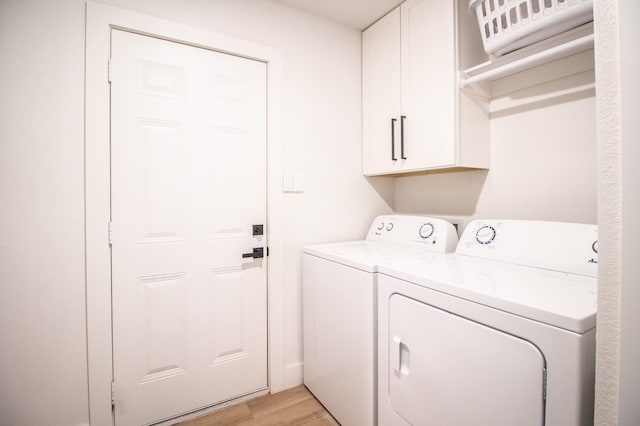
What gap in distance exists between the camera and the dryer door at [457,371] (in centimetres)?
76

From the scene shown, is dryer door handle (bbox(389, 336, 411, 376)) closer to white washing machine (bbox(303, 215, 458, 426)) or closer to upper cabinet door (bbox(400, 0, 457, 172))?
white washing machine (bbox(303, 215, 458, 426))

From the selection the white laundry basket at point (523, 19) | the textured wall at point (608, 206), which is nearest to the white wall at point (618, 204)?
the textured wall at point (608, 206)

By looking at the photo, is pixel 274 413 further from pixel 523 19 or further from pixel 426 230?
pixel 523 19

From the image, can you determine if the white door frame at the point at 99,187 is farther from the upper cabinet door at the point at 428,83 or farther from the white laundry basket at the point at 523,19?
the white laundry basket at the point at 523,19

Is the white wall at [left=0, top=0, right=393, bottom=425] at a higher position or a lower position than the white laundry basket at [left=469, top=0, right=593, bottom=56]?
lower

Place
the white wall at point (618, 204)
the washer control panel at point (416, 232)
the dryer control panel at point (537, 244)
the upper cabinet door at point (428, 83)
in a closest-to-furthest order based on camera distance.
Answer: the white wall at point (618, 204)
the dryer control panel at point (537, 244)
the upper cabinet door at point (428, 83)
the washer control panel at point (416, 232)

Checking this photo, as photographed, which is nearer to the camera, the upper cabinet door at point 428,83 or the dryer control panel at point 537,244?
the dryer control panel at point 537,244

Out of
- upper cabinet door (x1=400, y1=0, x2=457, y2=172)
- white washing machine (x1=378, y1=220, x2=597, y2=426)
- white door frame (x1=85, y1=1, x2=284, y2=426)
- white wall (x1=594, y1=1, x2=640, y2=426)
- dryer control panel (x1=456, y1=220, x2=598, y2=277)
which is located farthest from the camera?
upper cabinet door (x1=400, y1=0, x2=457, y2=172)

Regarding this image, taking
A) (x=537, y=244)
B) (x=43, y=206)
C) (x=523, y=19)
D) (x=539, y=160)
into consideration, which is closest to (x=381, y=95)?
(x=523, y=19)

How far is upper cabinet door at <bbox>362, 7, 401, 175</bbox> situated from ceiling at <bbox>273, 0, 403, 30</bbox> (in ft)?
0.17

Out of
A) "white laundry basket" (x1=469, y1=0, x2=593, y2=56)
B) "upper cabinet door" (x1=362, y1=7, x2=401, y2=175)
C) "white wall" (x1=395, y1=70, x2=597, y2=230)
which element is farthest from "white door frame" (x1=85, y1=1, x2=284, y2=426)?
"white wall" (x1=395, y1=70, x2=597, y2=230)

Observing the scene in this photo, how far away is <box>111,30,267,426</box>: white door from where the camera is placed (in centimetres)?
142

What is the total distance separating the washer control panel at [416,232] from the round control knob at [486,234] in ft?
0.58

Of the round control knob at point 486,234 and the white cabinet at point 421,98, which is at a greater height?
the white cabinet at point 421,98
